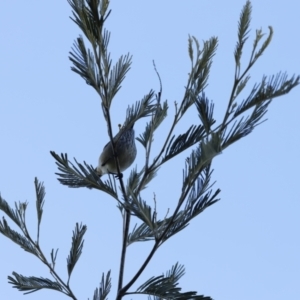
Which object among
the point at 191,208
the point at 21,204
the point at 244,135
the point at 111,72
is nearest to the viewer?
the point at 244,135

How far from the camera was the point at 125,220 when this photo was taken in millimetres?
2598

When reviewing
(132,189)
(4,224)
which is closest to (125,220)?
(132,189)

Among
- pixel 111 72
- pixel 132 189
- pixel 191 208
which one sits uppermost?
pixel 111 72

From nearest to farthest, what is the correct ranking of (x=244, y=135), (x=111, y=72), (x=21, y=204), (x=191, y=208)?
(x=244, y=135), (x=191, y=208), (x=111, y=72), (x=21, y=204)

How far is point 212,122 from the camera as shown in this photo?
2357 millimetres

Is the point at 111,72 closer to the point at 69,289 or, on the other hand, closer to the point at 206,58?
the point at 206,58

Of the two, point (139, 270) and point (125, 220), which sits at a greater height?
point (125, 220)

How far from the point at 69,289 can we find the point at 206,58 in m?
1.03

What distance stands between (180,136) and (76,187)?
1.58 ft

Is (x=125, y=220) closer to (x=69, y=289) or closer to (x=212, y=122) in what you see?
(x=69, y=289)

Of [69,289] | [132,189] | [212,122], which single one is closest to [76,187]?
[132,189]

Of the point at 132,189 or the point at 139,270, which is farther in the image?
the point at 132,189

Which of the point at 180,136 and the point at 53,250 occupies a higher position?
the point at 180,136

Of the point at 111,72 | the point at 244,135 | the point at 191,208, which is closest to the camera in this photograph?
the point at 244,135
